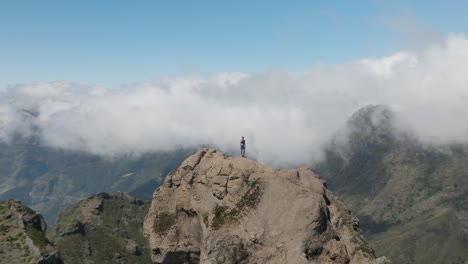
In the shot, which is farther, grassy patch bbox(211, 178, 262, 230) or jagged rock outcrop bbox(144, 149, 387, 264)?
grassy patch bbox(211, 178, 262, 230)

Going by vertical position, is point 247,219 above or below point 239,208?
below

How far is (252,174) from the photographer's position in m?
74.6

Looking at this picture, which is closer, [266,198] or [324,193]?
[266,198]

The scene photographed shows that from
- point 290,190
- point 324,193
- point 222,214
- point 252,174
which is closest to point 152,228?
point 222,214

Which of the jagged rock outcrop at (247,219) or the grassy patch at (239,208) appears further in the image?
the grassy patch at (239,208)

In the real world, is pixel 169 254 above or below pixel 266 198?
below

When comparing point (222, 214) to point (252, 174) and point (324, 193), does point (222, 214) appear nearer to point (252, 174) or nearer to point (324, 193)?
point (252, 174)

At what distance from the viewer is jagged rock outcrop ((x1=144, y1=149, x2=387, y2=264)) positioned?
64812 mm

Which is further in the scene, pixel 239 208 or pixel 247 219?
pixel 239 208

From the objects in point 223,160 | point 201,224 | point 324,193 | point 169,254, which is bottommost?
point 169,254

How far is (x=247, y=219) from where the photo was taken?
68750mm

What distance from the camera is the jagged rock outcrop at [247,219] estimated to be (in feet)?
213

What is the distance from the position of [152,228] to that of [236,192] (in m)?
17.6

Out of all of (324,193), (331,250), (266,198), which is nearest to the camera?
(331,250)
